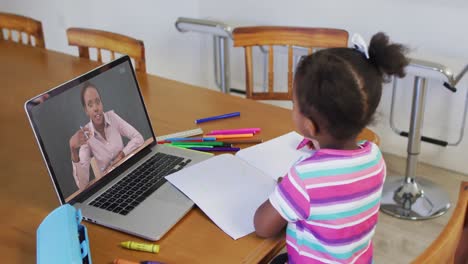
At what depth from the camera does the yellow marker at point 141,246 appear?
3.32 ft

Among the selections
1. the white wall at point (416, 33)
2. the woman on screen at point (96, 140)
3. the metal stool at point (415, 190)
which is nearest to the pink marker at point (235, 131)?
the woman on screen at point (96, 140)

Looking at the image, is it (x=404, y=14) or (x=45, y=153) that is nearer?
(x=45, y=153)

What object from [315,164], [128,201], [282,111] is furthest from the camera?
[282,111]

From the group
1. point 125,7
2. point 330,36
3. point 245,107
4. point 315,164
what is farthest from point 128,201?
point 125,7

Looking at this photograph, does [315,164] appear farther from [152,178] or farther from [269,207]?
[152,178]

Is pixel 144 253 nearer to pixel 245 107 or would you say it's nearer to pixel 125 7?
pixel 245 107

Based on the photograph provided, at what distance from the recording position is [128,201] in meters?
1.16

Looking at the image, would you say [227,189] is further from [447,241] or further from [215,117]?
[447,241]

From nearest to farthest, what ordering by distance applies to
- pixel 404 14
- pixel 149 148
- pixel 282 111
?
pixel 149 148
pixel 282 111
pixel 404 14

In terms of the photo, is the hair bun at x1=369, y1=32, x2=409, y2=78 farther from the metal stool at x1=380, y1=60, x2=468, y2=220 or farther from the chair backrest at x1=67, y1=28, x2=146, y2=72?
the metal stool at x1=380, y1=60, x2=468, y2=220

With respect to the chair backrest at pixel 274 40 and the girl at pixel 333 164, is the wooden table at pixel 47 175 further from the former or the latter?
the chair backrest at pixel 274 40

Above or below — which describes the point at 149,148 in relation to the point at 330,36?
below

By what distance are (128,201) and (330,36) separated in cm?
102

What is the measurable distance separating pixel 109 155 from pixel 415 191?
1806 mm
